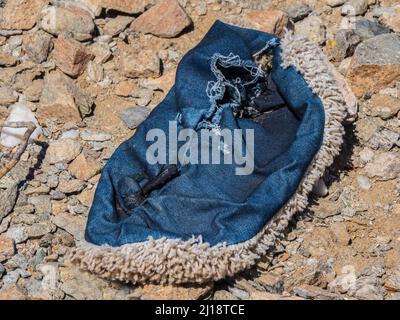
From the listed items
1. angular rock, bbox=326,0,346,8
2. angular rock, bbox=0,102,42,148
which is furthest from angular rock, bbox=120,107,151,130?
angular rock, bbox=326,0,346,8

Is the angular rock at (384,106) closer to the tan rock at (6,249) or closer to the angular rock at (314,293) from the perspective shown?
the angular rock at (314,293)

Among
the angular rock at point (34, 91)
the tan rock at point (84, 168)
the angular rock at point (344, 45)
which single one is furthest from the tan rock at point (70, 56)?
the angular rock at point (344, 45)

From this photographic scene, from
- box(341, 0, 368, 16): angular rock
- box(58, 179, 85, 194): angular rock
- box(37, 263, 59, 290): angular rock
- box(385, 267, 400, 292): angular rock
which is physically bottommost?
box(385, 267, 400, 292): angular rock

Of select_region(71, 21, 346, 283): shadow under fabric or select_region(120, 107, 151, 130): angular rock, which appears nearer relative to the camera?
select_region(71, 21, 346, 283): shadow under fabric

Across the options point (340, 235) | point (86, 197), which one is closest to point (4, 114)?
point (86, 197)

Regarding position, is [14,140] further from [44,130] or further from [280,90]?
[280,90]

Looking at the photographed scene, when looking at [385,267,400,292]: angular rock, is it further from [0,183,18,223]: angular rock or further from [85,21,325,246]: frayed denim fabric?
[0,183,18,223]: angular rock
